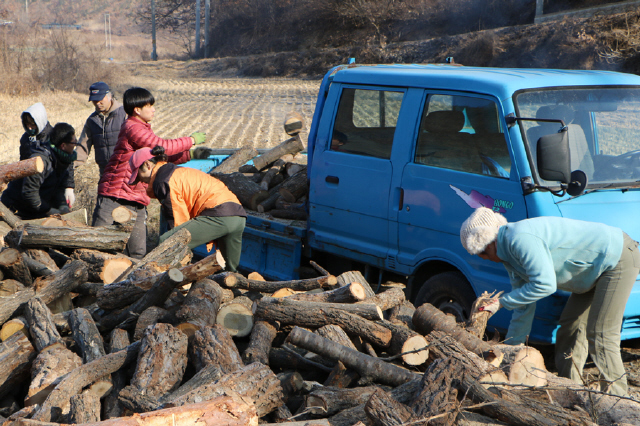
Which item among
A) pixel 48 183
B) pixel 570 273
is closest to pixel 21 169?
pixel 48 183

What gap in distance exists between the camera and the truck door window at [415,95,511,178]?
14.3ft

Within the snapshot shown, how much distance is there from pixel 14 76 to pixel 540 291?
26.2 m

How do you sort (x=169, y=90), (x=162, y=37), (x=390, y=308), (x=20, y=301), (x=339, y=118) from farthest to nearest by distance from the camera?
1. (x=162, y=37)
2. (x=169, y=90)
3. (x=339, y=118)
4. (x=20, y=301)
5. (x=390, y=308)

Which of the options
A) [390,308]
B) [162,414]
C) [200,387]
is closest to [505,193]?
[390,308]

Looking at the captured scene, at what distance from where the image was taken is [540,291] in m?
3.57

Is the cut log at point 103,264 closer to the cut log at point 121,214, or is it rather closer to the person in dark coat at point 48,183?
the cut log at point 121,214

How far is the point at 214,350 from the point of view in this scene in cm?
373

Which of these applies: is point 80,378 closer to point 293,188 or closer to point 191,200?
point 191,200

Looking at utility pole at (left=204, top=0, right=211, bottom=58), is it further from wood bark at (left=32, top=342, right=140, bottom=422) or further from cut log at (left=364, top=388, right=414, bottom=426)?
cut log at (left=364, top=388, right=414, bottom=426)

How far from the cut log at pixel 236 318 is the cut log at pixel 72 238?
211 cm

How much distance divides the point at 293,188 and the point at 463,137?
101 inches

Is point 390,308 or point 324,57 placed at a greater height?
point 324,57

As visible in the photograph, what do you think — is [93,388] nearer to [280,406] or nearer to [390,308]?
[280,406]

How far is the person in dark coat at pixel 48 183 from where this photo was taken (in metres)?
7.07
